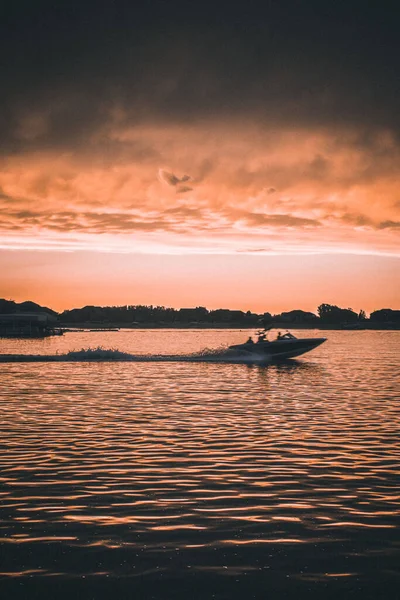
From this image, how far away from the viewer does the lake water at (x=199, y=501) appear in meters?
10.1

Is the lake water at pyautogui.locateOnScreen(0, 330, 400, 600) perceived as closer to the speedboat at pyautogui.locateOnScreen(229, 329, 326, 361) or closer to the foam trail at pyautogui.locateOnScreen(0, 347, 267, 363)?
the speedboat at pyautogui.locateOnScreen(229, 329, 326, 361)

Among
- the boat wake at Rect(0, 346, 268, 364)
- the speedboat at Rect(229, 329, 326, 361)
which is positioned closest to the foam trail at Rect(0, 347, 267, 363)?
the boat wake at Rect(0, 346, 268, 364)

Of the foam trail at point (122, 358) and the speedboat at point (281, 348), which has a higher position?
the speedboat at point (281, 348)

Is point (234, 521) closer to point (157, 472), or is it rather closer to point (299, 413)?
point (157, 472)

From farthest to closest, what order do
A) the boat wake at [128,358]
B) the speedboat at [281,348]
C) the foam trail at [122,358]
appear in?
the foam trail at [122,358] → the boat wake at [128,358] → the speedboat at [281,348]

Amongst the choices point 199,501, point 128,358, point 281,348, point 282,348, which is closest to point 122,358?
point 128,358

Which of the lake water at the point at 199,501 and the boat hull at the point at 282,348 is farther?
the boat hull at the point at 282,348

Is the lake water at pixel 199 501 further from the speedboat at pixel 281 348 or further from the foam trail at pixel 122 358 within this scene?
the foam trail at pixel 122 358

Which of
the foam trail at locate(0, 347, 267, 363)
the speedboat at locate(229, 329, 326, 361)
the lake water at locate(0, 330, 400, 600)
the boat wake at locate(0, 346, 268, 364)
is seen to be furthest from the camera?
the foam trail at locate(0, 347, 267, 363)

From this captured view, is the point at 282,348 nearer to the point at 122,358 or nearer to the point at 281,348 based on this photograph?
the point at 281,348

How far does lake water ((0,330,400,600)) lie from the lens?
10.1 metres

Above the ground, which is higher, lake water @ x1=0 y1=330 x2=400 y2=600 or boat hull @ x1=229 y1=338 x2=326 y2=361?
boat hull @ x1=229 y1=338 x2=326 y2=361

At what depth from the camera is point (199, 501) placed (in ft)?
47.3

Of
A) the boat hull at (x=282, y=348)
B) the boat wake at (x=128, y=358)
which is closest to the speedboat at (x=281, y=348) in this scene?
the boat hull at (x=282, y=348)
